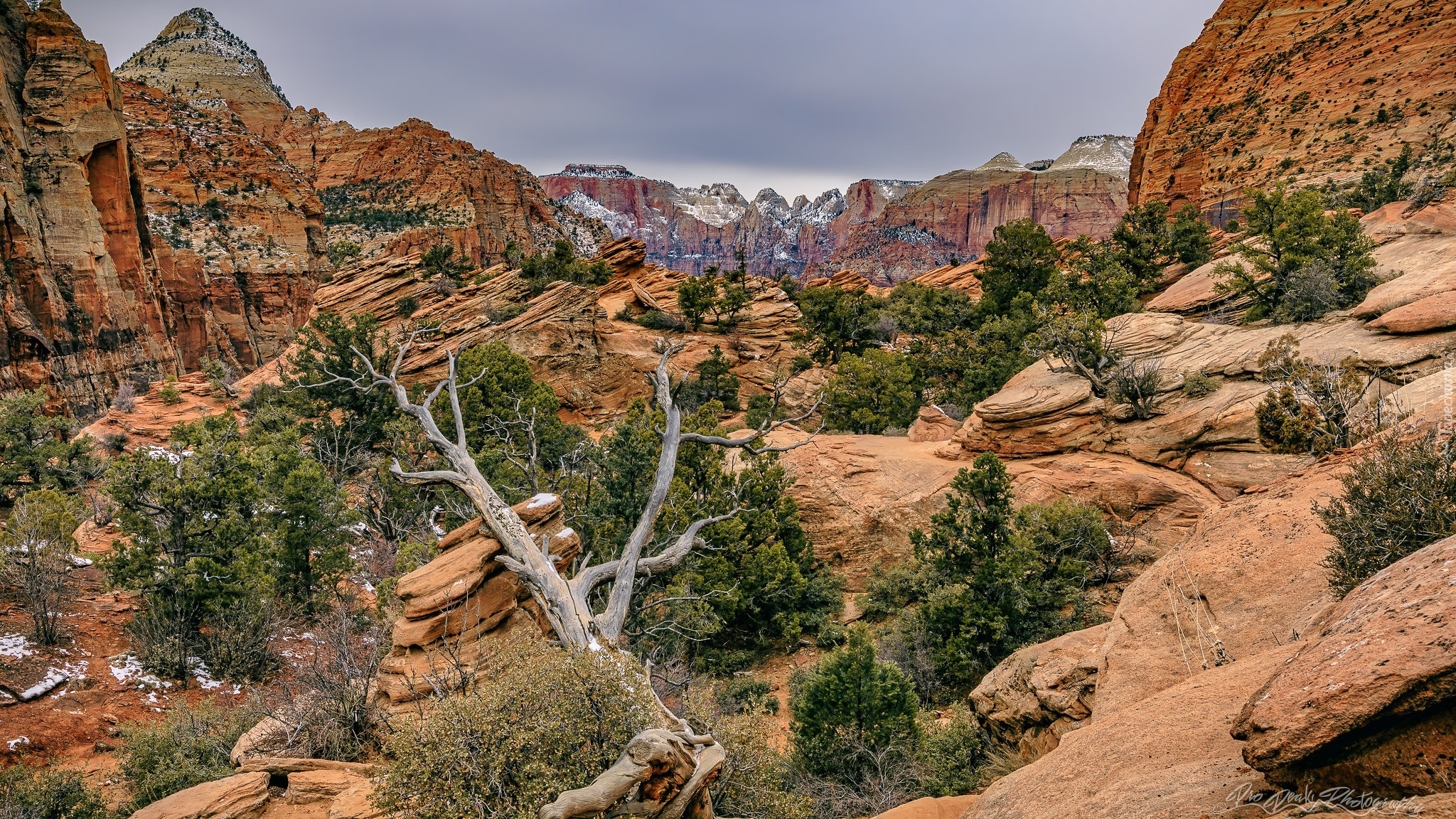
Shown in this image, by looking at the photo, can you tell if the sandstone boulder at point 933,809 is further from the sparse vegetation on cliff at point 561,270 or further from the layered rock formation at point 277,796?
the sparse vegetation on cliff at point 561,270

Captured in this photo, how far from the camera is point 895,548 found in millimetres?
20297

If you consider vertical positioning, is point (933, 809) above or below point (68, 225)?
below

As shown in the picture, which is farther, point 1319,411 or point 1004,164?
point 1004,164

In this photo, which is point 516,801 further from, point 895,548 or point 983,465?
point 895,548

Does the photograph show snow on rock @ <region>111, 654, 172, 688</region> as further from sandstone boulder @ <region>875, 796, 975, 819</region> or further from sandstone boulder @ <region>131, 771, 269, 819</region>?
sandstone boulder @ <region>875, 796, 975, 819</region>

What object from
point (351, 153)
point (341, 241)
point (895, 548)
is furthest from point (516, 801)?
point (351, 153)

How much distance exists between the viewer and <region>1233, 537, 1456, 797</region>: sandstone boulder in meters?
3.06

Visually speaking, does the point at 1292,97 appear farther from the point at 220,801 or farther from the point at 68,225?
the point at 68,225

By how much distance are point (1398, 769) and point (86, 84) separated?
5852 cm

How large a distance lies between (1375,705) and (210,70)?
104m

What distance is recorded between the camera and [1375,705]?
3.16 m

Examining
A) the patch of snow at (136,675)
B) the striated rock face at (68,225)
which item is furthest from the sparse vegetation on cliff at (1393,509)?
the striated rock face at (68,225)

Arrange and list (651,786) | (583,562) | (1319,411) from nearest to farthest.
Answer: (651,786) < (1319,411) < (583,562)

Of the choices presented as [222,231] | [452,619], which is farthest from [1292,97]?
[222,231]
